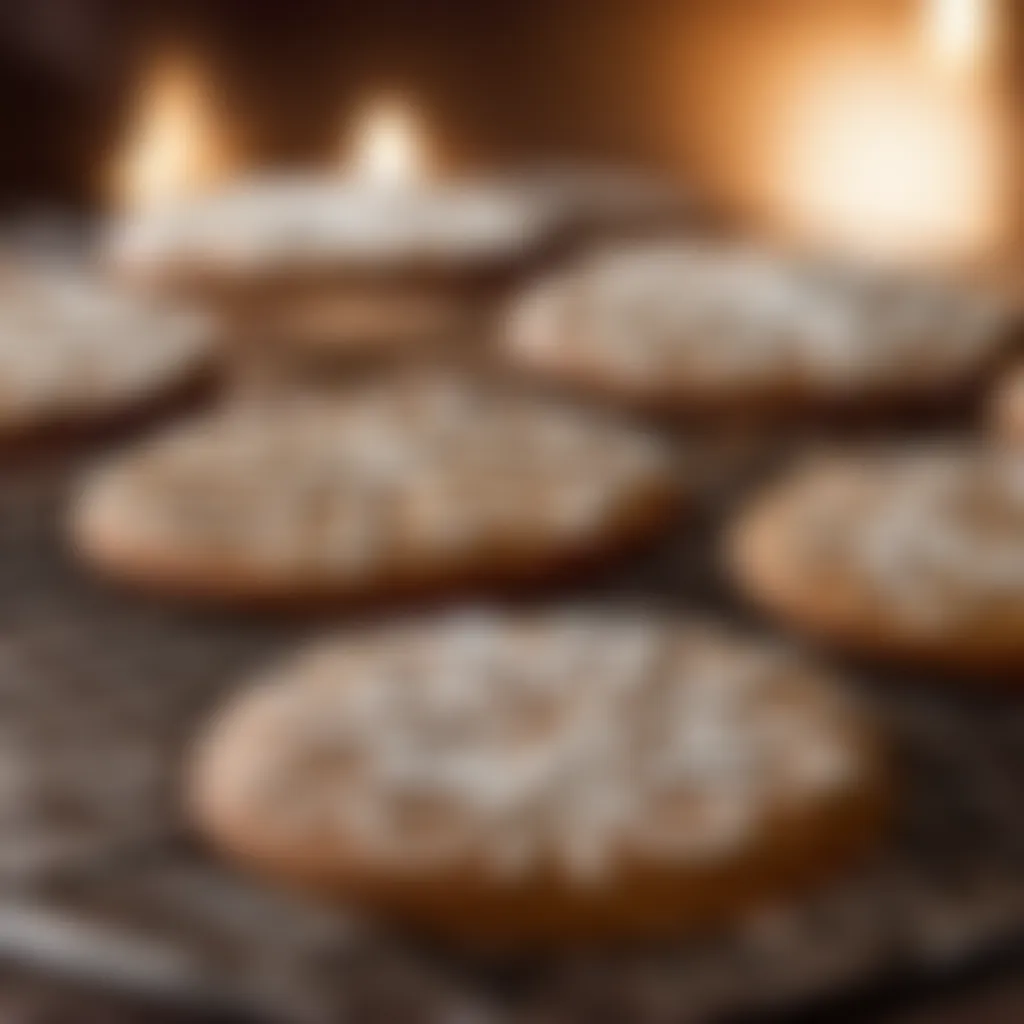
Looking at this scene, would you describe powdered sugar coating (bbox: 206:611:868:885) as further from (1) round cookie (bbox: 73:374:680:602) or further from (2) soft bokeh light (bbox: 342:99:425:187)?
(2) soft bokeh light (bbox: 342:99:425:187)

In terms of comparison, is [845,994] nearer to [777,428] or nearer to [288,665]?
[288,665]

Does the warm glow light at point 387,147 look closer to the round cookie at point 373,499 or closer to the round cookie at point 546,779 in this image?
the round cookie at point 373,499

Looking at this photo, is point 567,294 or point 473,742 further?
point 567,294

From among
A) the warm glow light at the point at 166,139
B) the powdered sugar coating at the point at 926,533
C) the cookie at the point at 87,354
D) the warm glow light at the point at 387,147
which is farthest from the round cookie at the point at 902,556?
the warm glow light at the point at 166,139

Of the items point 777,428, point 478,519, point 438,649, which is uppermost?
point 777,428

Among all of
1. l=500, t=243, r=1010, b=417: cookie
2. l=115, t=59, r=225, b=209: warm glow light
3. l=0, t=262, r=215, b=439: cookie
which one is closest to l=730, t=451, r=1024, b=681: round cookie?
l=500, t=243, r=1010, b=417: cookie

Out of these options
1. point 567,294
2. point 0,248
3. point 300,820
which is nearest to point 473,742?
point 300,820

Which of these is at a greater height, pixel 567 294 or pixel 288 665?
pixel 567 294
